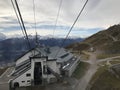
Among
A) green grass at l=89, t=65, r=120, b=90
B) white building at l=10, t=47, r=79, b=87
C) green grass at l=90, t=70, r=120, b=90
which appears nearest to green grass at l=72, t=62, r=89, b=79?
white building at l=10, t=47, r=79, b=87

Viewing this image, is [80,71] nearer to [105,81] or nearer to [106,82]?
[105,81]

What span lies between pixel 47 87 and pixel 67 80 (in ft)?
19.4

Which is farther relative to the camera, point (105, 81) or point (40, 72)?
point (40, 72)

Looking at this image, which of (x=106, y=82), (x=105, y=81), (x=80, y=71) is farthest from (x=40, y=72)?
(x=106, y=82)

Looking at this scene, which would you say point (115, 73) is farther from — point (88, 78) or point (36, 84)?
point (36, 84)

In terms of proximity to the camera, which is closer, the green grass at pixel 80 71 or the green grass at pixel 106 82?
the green grass at pixel 106 82

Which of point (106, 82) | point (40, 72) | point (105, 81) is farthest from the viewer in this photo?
point (40, 72)

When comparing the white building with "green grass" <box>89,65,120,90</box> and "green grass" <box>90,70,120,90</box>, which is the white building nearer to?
"green grass" <box>89,65,120,90</box>

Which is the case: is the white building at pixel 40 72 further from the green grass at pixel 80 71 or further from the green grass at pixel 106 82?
the green grass at pixel 106 82

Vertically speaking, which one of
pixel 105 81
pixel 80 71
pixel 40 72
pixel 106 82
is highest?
pixel 40 72

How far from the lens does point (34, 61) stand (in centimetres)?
5403

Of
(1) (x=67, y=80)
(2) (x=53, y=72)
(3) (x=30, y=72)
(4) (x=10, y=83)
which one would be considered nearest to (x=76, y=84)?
(1) (x=67, y=80)

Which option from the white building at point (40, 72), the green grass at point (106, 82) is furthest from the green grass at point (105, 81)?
the white building at point (40, 72)

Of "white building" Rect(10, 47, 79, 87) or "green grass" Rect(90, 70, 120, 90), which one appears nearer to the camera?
"green grass" Rect(90, 70, 120, 90)
